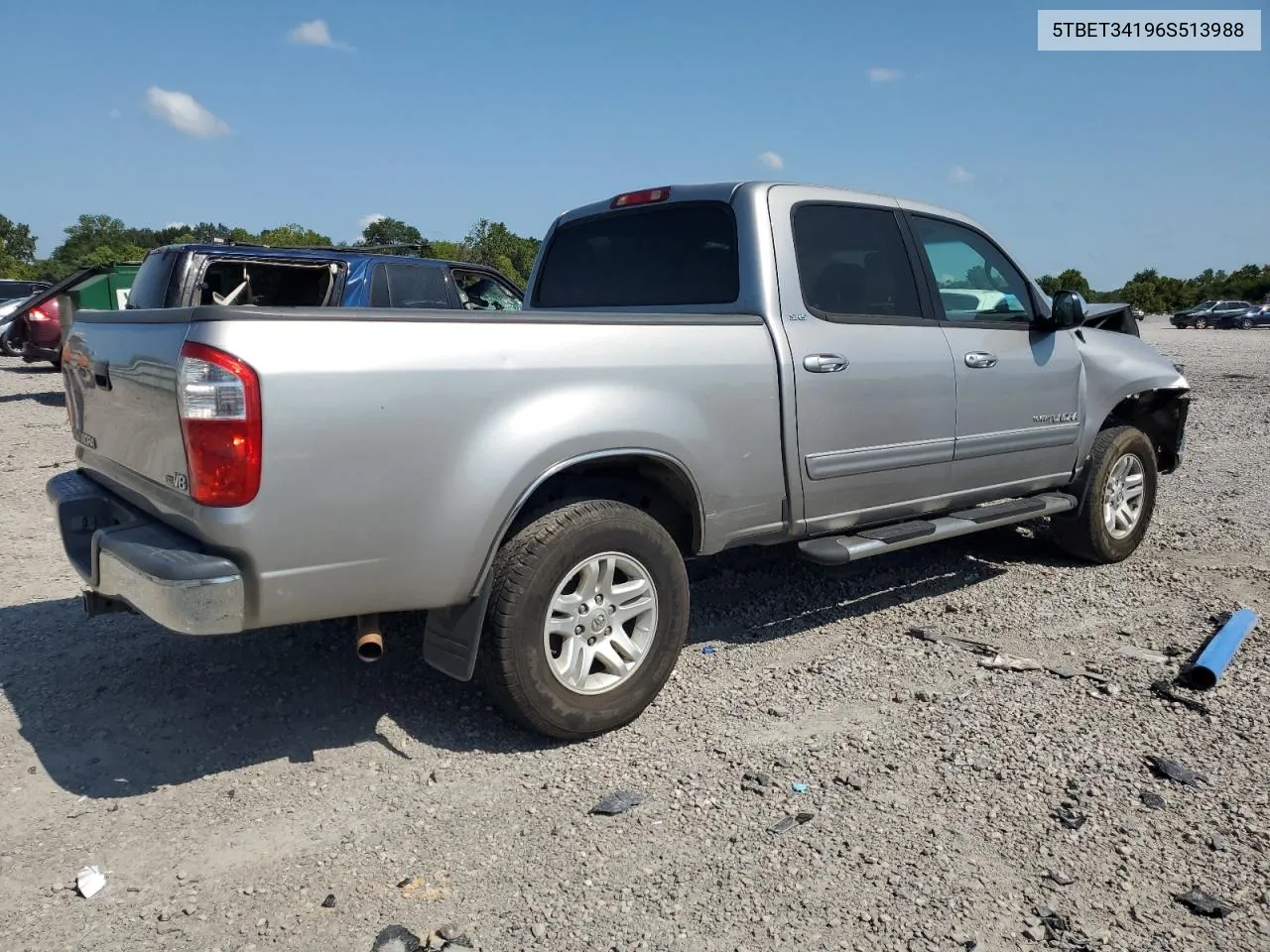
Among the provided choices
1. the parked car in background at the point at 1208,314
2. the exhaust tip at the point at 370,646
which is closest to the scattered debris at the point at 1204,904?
the exhaust tip at the point at 370,646

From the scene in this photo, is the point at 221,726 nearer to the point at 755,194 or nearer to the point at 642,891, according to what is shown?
the point at 642,891

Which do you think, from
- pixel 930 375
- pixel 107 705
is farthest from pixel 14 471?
pixel 930 375

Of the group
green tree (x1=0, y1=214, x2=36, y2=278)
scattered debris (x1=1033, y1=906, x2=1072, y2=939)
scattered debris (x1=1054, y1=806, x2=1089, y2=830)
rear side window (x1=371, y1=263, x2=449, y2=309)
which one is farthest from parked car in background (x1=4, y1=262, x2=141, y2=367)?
green tree (x1=0, y1=214, x2=36, y2=278)

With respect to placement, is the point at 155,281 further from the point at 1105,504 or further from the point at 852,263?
the point at 1105,504

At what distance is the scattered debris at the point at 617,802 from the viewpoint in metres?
3.12

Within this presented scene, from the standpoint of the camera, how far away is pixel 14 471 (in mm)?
8414

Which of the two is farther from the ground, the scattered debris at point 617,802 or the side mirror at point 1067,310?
the side mirror at point 1067,310

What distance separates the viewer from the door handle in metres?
4.05

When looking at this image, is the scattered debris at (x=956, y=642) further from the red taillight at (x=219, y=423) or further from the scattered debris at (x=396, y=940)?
the red taillight at (x=219, y=423)

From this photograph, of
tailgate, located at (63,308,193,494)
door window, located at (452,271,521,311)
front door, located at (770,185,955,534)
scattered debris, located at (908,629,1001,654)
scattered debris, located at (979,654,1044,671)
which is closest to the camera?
tailgate, located at (63,308,193,494)

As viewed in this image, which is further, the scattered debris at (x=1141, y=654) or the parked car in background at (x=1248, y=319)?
the parked car in background at (x=1248, y=319)

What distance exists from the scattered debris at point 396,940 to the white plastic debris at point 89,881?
2.77 ft

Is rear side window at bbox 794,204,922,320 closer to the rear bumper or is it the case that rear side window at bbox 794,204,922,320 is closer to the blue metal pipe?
the blue metal pipe

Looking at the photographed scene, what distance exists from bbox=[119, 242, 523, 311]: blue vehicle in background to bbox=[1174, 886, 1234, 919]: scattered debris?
7086mm
